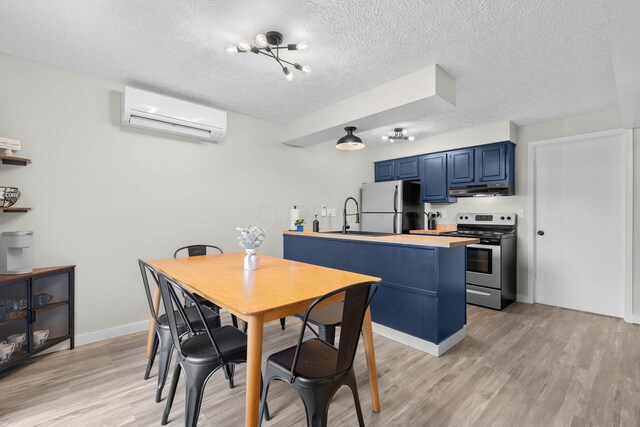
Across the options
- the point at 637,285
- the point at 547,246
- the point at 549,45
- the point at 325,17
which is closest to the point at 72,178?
the point at 325,17

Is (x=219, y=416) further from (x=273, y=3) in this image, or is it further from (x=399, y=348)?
(x=273, y=3)

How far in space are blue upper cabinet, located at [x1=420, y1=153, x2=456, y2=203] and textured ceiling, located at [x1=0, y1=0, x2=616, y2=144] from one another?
1.53m

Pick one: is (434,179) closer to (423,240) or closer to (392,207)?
(392,207)

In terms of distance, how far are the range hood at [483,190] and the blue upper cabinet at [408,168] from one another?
26.5 inches

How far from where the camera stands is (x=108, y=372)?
224cm

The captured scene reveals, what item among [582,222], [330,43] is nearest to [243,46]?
[330,43]

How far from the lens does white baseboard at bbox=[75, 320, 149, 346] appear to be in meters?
2.69

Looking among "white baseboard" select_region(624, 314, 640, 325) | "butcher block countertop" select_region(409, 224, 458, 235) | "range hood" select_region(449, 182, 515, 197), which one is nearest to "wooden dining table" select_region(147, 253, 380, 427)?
"butcher block countertop" select_region(409, 224, 458, 235)

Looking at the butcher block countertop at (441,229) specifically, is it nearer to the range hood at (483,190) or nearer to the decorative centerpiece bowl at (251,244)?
the range hood at (483,190)

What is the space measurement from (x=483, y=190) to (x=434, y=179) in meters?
0.74

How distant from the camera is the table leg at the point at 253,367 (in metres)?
1.28

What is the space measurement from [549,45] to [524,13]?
1.73ft

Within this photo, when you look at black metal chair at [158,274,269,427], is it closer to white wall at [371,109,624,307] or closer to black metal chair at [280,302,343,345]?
black metal chair at [280,302,343,345]

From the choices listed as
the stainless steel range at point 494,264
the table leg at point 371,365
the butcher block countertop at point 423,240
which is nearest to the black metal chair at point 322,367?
the table leg at point 371,365
